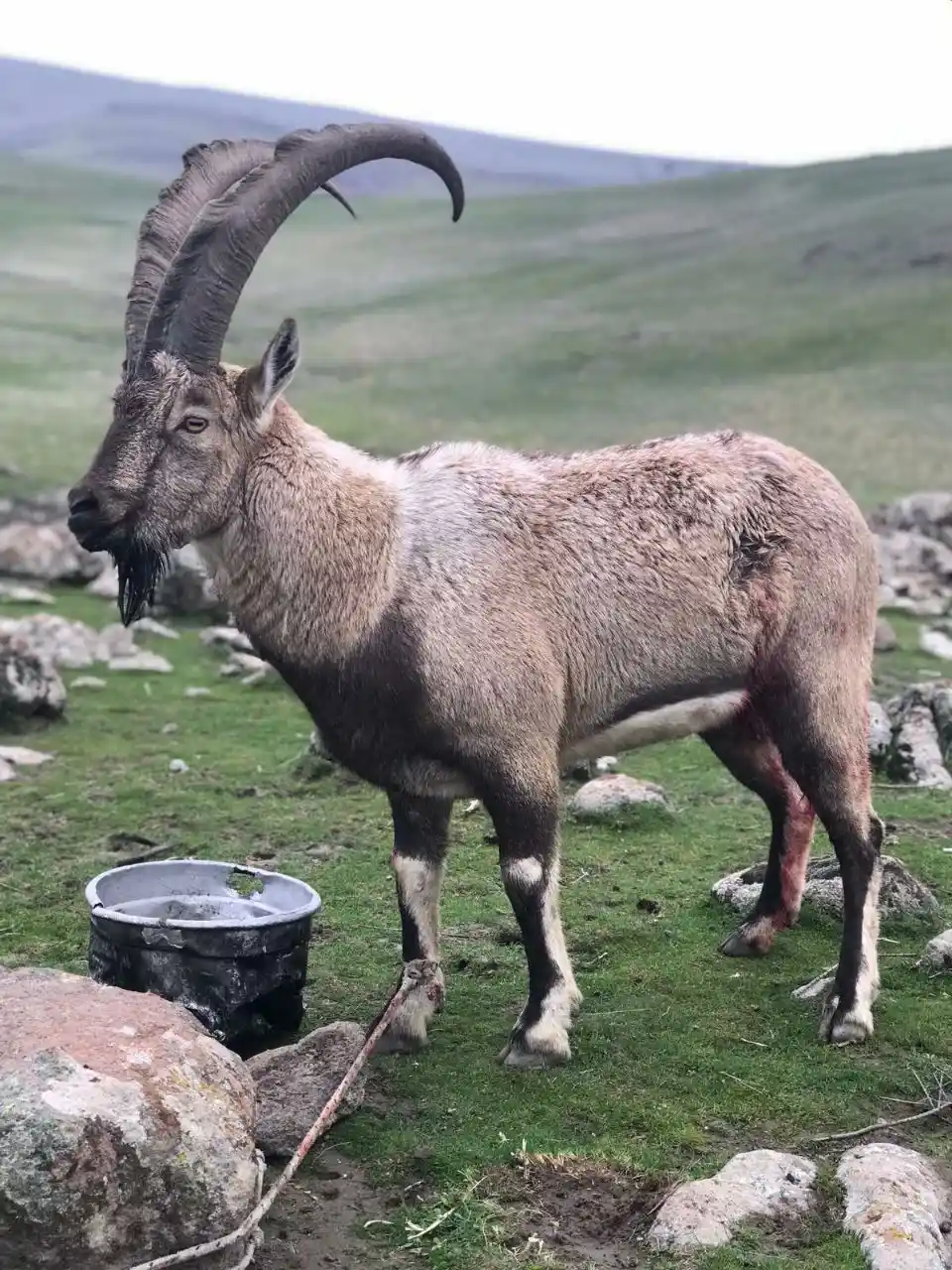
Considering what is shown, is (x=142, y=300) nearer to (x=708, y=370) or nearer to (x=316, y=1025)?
(x=316, y=1025)

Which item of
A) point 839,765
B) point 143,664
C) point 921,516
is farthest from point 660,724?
point 921,516

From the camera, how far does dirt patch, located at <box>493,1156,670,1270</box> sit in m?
3.90

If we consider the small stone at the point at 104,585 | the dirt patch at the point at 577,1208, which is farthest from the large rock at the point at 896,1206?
the small stone at the point at 104,585

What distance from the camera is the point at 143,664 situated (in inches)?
433

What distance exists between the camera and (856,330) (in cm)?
2242

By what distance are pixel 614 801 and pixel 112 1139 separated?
181 inches

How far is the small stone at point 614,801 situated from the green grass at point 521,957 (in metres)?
0.13

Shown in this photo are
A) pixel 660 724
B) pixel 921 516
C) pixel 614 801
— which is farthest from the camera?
pixel 921 516

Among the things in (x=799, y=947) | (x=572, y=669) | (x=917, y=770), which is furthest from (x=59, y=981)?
(x=917, y=770)

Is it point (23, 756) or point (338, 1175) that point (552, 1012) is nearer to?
point (338, 1175)

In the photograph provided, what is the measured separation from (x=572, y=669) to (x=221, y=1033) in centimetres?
169

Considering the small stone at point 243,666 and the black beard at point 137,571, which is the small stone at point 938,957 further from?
the small stone at point 243,666

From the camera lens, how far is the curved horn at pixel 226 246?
4758 mm

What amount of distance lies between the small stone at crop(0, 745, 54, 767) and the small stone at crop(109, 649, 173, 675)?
2.13 metres
